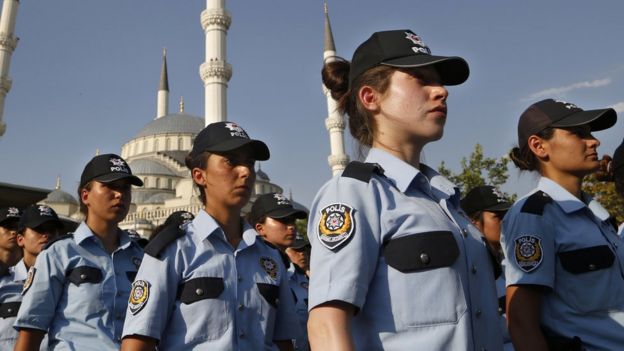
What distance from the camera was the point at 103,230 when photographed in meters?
3.80

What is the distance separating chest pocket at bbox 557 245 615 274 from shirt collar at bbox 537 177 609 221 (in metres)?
0.20

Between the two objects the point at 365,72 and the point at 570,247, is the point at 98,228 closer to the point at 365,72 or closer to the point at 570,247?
the point at 365,72

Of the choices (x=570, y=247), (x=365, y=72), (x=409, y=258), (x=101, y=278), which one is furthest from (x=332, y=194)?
(x=101, y=278)

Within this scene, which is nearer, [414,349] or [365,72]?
[414,349]

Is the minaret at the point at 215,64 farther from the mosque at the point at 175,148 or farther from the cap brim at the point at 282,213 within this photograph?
the cap brim at the point at 282,213

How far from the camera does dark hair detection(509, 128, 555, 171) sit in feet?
9.16

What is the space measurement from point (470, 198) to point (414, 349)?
326cm

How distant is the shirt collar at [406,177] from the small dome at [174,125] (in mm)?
56509

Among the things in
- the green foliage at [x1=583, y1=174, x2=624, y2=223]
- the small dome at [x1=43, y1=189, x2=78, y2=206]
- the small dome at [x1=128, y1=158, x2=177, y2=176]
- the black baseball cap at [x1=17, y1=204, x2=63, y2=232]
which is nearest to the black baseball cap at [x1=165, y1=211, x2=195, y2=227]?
the black baseball cap at [x1=17, y1=204, x2=63, y2=232]

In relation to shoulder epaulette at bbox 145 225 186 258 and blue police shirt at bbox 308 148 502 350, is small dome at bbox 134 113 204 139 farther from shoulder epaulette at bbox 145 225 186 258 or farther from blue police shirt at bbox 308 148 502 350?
blue police shirt at bbox 308 148 502 350

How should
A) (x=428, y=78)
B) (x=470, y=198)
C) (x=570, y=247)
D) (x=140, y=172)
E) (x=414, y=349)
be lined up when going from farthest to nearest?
(x=140, y=172) → (x=470, y=198) → (x=570, y=247) → (x=428, y=78) → (x=414, y=349)

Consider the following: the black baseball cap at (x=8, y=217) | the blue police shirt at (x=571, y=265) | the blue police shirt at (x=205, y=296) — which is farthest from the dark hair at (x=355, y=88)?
the black baseball cap at (x=8, y=217)

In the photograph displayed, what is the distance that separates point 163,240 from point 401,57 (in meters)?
1.43

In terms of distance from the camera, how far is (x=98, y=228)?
3795 mm
